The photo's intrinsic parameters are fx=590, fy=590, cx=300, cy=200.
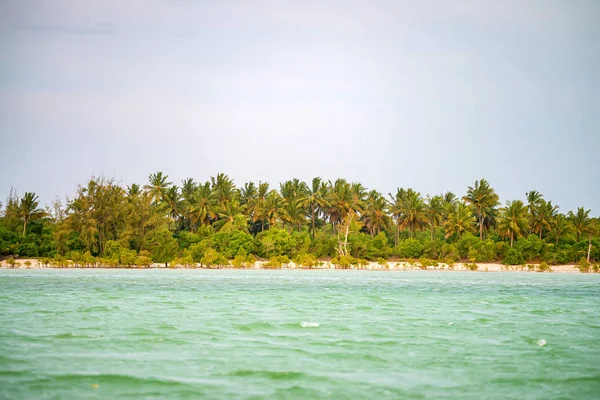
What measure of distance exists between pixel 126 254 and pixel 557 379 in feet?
186

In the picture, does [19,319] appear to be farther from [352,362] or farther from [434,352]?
Answer: [434,352]

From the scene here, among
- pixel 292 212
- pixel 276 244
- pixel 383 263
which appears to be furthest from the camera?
pixel 292 212

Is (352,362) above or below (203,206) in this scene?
below

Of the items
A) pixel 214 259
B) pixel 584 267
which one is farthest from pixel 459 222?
pixel 214 259

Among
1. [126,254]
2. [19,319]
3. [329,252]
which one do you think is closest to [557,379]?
[19,319]

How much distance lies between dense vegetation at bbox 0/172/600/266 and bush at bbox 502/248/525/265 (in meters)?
0.12

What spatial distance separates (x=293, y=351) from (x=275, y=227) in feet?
210

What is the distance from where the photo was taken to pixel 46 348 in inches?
472

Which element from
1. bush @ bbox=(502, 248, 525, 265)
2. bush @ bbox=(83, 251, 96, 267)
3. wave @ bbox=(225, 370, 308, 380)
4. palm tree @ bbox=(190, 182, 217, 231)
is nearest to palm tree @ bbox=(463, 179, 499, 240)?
bush @ bbox=(502, 248, 525, 265)

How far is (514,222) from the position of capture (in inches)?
2862

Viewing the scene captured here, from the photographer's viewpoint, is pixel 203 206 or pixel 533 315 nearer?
pixel 533 315

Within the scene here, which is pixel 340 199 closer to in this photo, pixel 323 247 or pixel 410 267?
pixel 323 247

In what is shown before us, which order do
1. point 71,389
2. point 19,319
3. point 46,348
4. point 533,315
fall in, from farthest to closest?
point 533,315
point 19,319
point 46,348
point 71,389

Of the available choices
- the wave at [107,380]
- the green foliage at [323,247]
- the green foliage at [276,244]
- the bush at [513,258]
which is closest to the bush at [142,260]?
the green foliage at [276,244]
